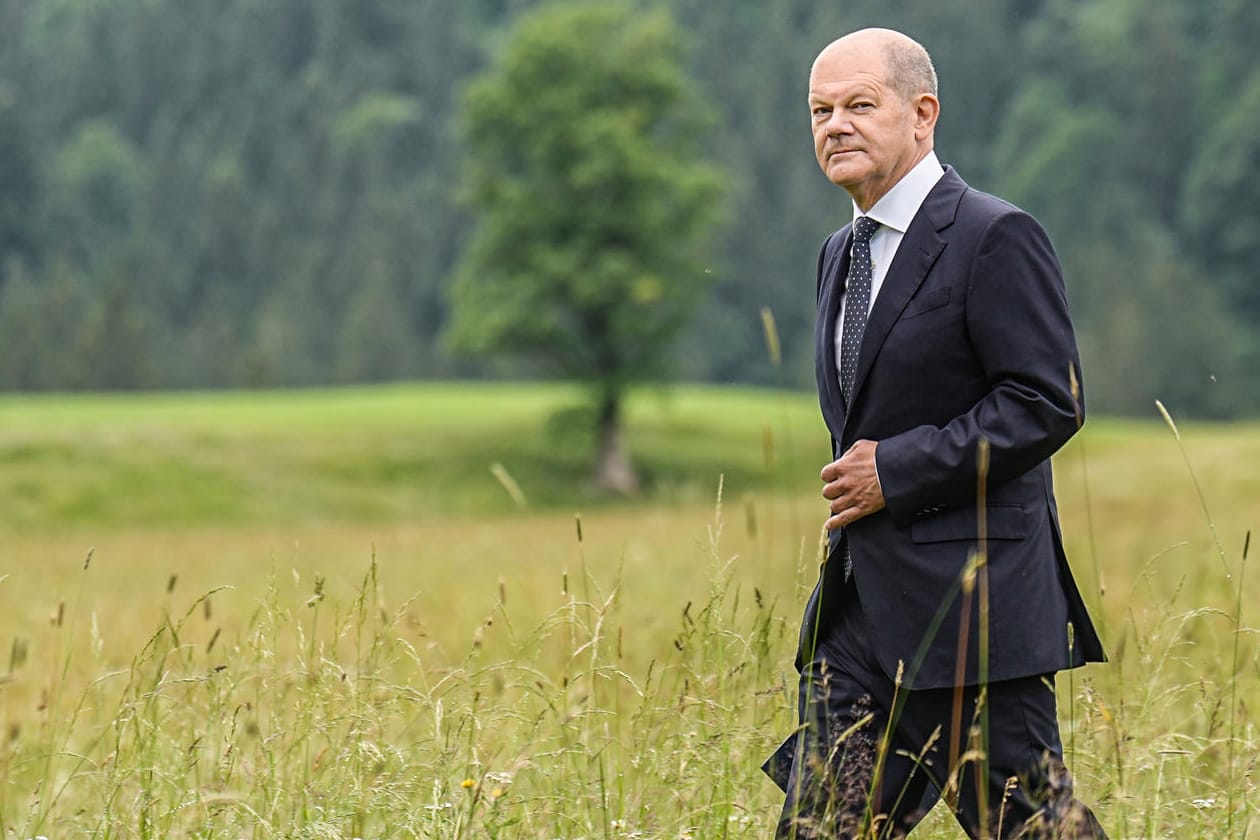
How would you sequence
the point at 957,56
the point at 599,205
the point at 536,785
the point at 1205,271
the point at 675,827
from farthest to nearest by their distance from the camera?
the point at 957,56, the point at 1205,271, the point at 599,205, the point at 536,785, the point at 675,827

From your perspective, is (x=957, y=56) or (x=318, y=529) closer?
(x=318, y=529)

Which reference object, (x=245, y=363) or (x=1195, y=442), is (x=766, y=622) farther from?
(x=245, y=363)

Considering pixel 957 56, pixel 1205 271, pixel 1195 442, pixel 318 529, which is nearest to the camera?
pixel 318 529

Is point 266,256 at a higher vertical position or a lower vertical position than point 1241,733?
higher

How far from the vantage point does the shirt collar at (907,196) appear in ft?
12.1

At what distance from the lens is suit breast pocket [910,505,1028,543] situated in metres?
3.52

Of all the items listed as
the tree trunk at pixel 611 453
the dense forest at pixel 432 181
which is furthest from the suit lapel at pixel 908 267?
the dense forest at pixel 432 181

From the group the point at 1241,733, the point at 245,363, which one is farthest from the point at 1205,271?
the point at 1241,733

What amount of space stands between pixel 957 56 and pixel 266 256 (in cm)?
5129

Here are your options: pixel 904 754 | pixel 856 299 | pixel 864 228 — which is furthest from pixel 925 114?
pixel 904 754

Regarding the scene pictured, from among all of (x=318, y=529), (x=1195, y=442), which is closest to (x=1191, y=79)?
(x=1195, y=442)

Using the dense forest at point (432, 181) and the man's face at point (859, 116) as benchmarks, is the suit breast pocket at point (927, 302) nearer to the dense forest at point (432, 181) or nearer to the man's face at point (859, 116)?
the man's face at point (859, 116)

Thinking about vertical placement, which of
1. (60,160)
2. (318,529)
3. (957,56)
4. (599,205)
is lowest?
(318,529)

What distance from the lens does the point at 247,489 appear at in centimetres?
3788
